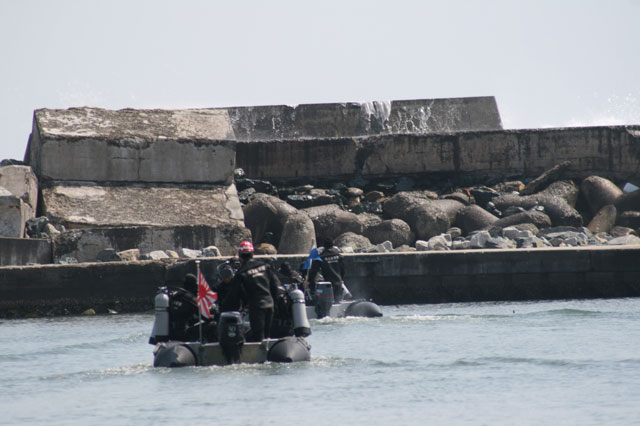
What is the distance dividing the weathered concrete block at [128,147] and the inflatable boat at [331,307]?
31.6 feet

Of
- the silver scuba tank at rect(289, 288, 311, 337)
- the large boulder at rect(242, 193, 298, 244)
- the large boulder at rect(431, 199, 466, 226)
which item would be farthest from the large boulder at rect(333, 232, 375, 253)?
the silver scuba tank at rect(289, 288, 311, 337)

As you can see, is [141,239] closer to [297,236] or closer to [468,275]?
[297,236]

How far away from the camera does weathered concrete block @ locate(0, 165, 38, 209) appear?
24797 mm

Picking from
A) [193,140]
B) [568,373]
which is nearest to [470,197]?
[193,140]

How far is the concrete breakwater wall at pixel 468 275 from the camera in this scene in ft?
70.5

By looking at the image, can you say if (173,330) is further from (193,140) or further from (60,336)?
(193,140)

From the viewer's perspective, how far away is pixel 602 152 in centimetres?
3053

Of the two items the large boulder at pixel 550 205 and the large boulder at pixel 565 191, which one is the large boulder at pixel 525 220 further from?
the large boulder at pixel 565 191

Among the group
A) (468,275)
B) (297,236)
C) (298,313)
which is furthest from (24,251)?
(298,313)

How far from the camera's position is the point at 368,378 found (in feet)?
42.9

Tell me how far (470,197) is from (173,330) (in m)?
17.2

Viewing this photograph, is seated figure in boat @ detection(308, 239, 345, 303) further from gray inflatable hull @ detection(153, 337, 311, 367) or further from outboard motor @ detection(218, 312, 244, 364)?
outboard motor @ detection(218, 312, 244, 364)

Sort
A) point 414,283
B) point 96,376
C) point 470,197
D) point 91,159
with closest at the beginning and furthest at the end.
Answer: point 96,376 < point 414,283 < point 91,159 < point 470,197

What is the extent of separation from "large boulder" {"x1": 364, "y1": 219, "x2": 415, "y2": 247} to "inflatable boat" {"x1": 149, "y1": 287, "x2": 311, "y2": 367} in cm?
1312
